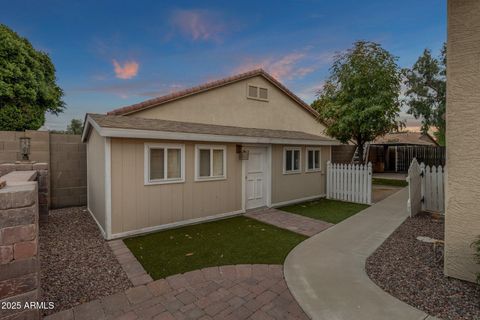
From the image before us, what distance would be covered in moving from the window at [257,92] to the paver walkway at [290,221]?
5569 millimetres

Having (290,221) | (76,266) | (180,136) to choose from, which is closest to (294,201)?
(290,221)

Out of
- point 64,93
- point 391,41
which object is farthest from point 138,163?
point 64,93

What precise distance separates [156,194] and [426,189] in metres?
8.56

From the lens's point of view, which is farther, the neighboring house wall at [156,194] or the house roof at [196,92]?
the house roof at [196,92]

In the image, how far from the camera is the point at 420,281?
362 centimetres

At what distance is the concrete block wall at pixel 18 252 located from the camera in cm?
253

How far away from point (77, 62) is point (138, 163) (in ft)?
33.3

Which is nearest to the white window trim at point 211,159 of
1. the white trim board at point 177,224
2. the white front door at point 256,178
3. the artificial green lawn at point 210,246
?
the white front door at point 256,178

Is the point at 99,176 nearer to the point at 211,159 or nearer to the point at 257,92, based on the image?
the point at 211,159

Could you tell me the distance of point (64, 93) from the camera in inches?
696

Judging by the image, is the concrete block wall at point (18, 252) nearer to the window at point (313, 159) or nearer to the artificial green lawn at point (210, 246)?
A: the artificial green lawn at point (210, 246)

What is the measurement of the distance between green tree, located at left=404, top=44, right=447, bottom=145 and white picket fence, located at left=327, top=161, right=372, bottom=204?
13234 mm

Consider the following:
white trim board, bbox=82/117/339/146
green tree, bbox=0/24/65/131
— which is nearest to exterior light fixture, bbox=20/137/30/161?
white trim board, bbox=82/117/339/146

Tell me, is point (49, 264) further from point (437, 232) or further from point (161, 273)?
point (437, 232)
